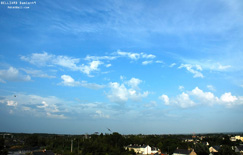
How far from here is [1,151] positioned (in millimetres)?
47844

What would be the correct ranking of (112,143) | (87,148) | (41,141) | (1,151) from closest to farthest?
(1,151), (87,148), (112,143), (41,141)

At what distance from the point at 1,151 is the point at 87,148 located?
69.2 feet

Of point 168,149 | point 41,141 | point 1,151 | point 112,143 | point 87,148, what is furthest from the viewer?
point 41,141

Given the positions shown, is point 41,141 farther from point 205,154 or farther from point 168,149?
point 205,154

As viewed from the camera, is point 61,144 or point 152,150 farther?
point 61,144

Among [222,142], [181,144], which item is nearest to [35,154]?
[181,144]

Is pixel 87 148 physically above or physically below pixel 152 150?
above

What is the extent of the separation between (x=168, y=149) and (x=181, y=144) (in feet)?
35.0

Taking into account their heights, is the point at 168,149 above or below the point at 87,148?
below

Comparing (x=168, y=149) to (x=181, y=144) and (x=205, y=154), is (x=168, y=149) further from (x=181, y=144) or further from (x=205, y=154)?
(x=205, y=154)

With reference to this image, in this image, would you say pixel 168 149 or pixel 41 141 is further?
pixel 41 141

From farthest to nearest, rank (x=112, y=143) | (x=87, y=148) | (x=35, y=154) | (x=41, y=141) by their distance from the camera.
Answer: (x=41, y=141) → (x=112, y=143) → (x=87, y=148) → (x=35, y=154)

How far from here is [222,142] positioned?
340 ft

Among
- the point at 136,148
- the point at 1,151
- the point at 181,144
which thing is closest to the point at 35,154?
the point at 1,151
